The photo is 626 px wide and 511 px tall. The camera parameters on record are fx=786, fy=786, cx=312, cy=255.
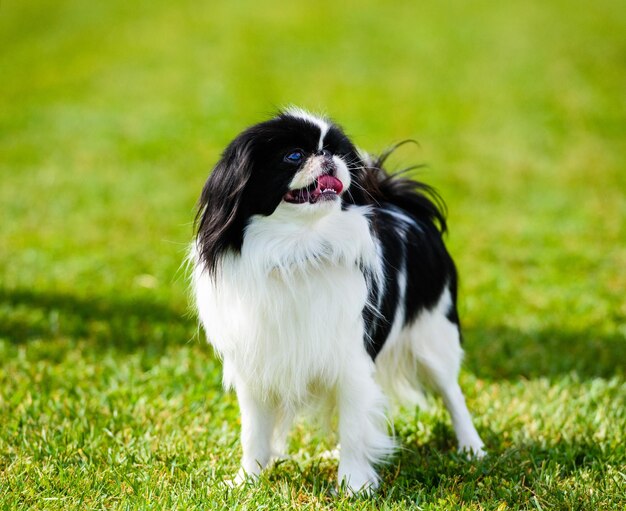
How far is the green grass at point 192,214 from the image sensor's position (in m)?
3.32

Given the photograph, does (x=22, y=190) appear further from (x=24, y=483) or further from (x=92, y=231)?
(x=24, y=483)

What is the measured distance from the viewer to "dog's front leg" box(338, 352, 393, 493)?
121 inches

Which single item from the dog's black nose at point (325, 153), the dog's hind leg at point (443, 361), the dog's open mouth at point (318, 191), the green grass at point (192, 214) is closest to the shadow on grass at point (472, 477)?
the green grass at point (192, 214)

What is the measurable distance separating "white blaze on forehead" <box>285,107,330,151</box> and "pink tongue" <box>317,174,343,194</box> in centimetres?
12

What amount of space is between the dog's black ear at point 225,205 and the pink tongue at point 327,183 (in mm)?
245

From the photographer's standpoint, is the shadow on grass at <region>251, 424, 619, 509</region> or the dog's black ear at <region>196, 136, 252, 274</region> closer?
the dog's black ear at <region>196, 136, 252, 274</region>

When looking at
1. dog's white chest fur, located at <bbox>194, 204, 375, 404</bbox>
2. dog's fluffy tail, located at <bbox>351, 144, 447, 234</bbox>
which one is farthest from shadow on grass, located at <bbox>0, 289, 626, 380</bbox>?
dog's white chest fur, located at <bbox>194, 204, 375, 404</bbox>

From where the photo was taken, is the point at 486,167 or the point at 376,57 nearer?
the point at 486,167

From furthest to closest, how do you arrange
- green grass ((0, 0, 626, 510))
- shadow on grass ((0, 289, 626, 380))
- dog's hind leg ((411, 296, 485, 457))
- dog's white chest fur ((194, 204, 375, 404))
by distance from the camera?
shadow on grass ((0, 289, 626, 380))
dog's hind leg ((411, 296, 485, 457))
green grass ((0, 0, 626, 510))
dog's white chest fur ((194, 204, 375, 404))

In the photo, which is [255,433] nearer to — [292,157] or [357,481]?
[357,481]

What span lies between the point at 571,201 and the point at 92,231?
4830mm

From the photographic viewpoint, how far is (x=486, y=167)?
372 inches

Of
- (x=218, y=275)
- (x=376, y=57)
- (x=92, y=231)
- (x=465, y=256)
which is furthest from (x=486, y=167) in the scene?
(x=218, y=275)

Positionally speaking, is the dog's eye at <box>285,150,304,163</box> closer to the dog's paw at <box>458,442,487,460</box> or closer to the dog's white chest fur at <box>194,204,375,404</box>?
the dog's white chest fur at <box>194,204,375,404</box>
